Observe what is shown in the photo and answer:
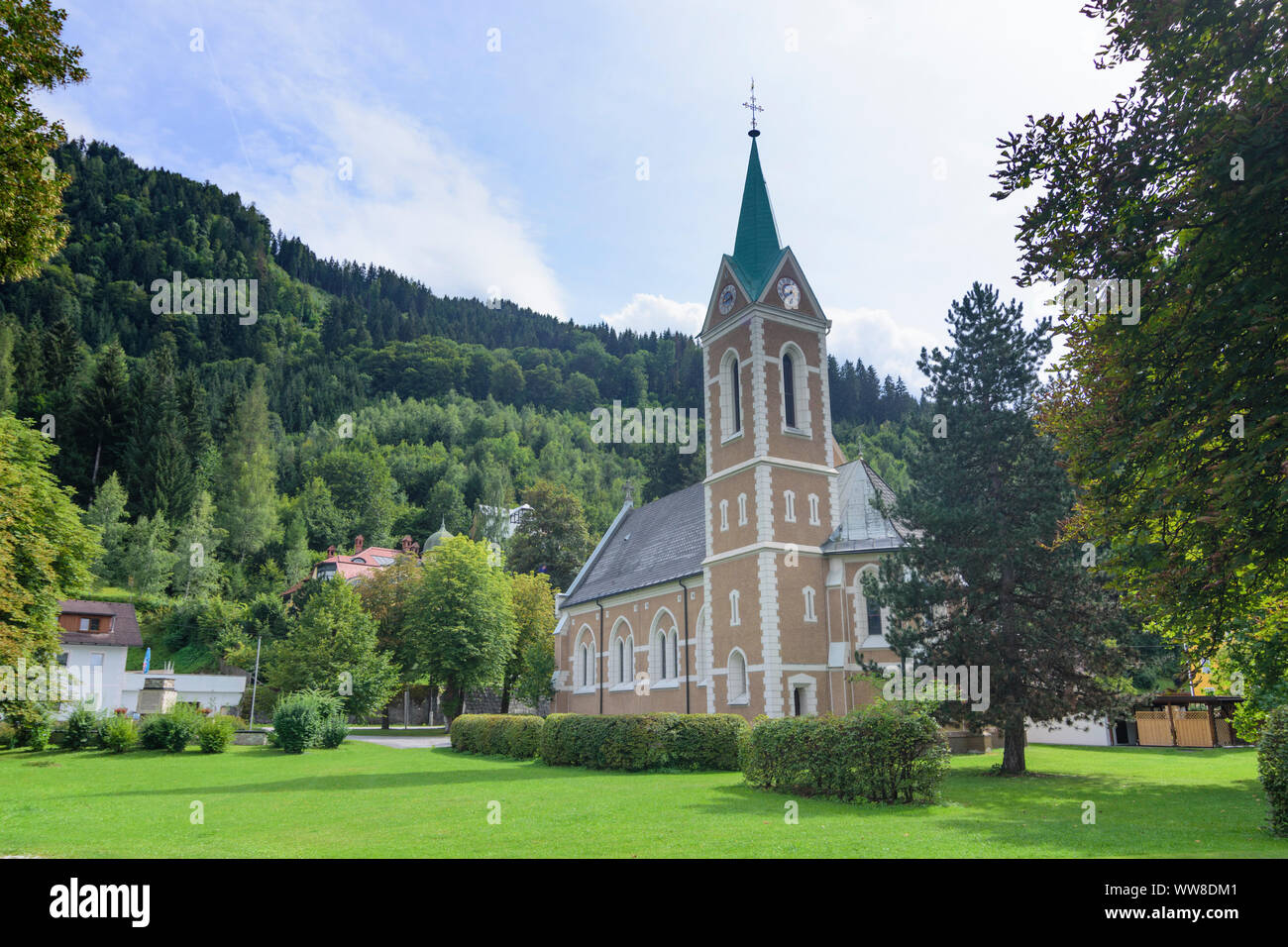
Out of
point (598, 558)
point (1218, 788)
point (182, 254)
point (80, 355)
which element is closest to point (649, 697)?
point (598, 558)

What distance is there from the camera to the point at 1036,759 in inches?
1139

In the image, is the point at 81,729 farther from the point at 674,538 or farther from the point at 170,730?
the point at 674,538

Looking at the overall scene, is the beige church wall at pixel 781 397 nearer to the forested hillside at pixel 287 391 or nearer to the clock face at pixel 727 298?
the clock face at pixel 727 298

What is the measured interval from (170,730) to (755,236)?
31402 mm

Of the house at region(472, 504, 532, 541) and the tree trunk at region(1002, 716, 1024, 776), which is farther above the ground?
the house at region(472, 504, 532, 541)

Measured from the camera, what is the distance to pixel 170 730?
31.8 m

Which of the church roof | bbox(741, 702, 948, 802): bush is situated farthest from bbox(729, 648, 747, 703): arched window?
bbox(741, 702, 948, 802): bush

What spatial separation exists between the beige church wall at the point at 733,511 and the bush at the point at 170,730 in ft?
72.1

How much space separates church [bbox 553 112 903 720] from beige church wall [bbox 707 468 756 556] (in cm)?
7

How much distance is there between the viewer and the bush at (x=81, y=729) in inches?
1270

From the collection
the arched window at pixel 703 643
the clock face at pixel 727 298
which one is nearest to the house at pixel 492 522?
the arched window at pixel 703 643

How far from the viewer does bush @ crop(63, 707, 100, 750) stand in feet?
106

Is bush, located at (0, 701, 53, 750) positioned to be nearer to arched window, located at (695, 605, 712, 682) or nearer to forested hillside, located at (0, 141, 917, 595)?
arched window, located at (695, 605, 712, 682)

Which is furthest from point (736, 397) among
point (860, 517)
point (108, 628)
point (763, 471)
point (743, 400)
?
point (108, 628)
